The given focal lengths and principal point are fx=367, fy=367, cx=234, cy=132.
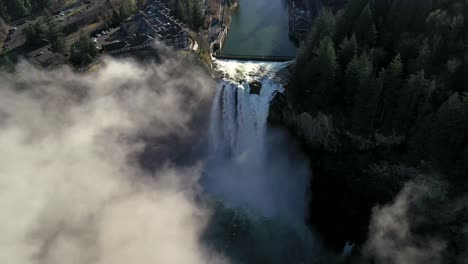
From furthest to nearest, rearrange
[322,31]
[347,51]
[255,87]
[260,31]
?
[260,31] < [255,87] < [322,31] < [347,51]

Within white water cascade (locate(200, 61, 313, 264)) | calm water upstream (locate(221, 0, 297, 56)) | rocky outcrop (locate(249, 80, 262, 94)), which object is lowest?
white water cascade (locate(200, 61, 313, 264))

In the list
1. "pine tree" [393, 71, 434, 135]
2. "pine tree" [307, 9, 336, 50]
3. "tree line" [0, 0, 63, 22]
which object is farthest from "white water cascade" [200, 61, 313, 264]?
"tree line" [0, 0, 63, 22]

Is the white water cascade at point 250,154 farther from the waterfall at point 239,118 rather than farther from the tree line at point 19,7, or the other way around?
the tree line at point 19,7

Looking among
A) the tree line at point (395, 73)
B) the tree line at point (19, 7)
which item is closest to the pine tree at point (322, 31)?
the tree line at point (395, 73)

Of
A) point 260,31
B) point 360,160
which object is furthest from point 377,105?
point 260,31

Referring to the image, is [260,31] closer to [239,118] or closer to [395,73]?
[239,118]

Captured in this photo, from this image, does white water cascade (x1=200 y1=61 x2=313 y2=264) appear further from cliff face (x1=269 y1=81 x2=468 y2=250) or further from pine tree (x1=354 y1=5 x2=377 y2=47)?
pine tree (x1=354 y1=5 x2=377 y2=47)
